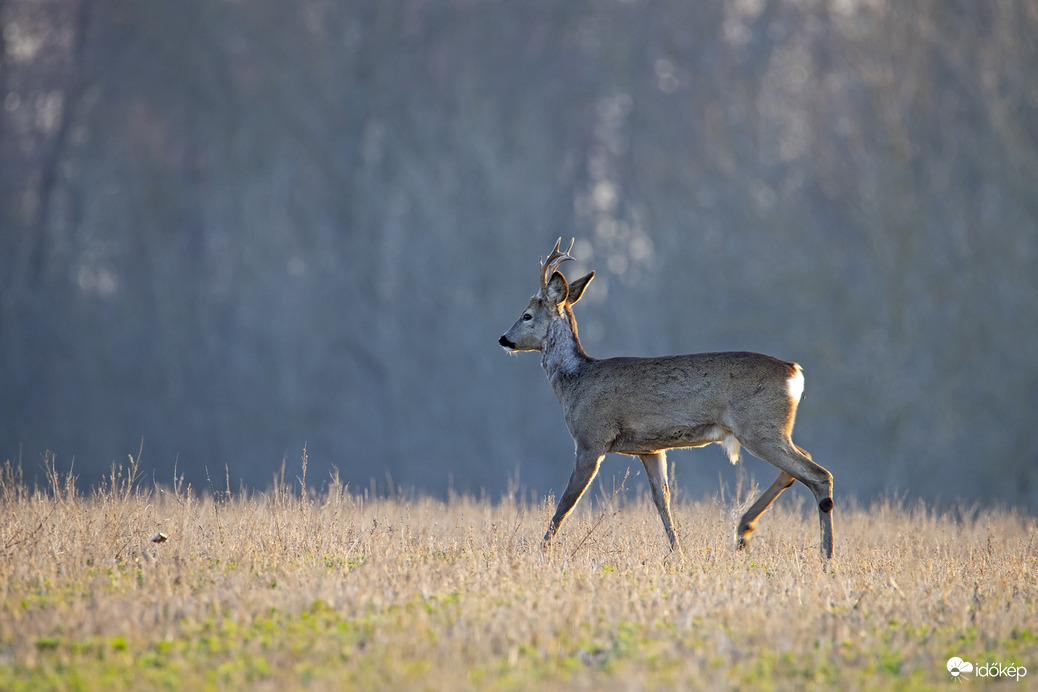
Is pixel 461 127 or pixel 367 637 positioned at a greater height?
pixel 461 127

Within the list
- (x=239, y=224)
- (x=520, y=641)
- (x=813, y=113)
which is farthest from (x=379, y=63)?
(x=520, y=641)

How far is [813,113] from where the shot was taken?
3195cm

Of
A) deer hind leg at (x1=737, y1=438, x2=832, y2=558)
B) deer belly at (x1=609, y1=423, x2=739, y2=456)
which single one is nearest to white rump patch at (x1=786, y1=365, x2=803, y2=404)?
deer hind leg at (x1=737, y1=438, x2=832, y2=558)

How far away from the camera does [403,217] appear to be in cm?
3712

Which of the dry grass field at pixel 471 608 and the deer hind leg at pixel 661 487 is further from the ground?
the deer hind leg at pixel 661 487

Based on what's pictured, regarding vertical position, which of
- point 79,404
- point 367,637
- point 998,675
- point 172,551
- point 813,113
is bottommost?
point 998,675

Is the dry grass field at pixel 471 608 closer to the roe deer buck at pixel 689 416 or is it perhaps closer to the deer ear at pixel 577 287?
the roe deer buck at pixel 689 416

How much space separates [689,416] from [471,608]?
10.8 ft

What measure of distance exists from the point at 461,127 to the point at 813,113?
11443mm

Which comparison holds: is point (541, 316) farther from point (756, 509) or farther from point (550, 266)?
point (756, 509)

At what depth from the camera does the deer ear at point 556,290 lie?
32.6ft

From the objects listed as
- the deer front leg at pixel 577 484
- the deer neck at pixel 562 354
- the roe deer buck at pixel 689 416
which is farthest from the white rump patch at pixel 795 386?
the deer neck at pixel 562 354

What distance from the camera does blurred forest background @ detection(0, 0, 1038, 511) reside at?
106ft

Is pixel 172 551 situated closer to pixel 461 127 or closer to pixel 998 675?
pixel 998 675
